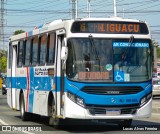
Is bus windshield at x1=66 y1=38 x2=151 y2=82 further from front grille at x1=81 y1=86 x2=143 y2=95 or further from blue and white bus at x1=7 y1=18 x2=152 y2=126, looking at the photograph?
front grille at x1=81 y1=86 x2=143 y2=95

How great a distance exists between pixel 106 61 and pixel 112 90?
840 millimetres

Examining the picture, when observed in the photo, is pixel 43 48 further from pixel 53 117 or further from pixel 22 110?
pixel 22 110

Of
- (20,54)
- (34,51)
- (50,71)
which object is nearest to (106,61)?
(50,71)

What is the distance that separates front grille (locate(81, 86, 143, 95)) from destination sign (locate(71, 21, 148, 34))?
5.45ft

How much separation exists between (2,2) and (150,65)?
2656 inches

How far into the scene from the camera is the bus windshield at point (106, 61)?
16.1 meters

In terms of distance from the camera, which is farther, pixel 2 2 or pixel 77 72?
pixel 2 2

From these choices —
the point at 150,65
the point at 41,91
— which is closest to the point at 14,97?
the point at 41,91

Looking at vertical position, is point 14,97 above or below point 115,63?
below

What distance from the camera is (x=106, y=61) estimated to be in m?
16.3

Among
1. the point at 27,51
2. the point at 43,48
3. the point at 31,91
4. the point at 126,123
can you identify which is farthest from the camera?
the point at 27,51

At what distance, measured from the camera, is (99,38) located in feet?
53.9

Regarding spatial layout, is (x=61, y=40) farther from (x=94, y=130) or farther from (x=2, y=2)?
(x=2, y=2)

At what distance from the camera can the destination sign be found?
16450 millimetres
